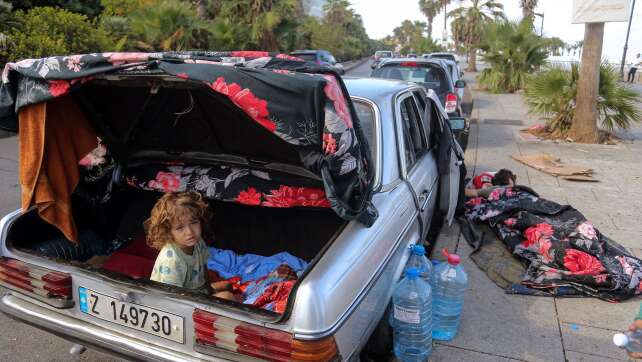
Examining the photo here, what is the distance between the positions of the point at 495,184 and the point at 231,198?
12.9 feet

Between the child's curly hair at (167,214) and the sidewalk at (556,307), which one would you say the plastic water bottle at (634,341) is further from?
the child's curly hair at (167,214)

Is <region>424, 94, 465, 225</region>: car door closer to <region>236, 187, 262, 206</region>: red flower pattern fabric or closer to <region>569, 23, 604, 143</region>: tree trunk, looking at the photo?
<region>236, 187, 262, 206</region>: red flower pattern fabric

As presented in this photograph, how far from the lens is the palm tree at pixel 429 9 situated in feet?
250

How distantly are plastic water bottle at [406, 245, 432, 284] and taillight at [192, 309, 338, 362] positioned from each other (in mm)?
1104

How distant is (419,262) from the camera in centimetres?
302

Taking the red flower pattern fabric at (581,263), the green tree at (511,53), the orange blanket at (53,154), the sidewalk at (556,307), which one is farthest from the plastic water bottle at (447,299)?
the green tree at (511,53)

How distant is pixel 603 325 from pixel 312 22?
39453mm

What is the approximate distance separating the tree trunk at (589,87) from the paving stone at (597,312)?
7.13 meters

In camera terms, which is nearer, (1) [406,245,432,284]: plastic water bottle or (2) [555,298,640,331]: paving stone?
(1) [406,245,432,284]: plastic water bottle

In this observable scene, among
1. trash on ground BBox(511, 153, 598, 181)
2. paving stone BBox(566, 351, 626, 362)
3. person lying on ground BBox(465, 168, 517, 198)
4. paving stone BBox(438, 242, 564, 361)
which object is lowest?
paving stone BBox(566, 351, 626, 362)

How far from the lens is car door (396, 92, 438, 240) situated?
3.27 metres

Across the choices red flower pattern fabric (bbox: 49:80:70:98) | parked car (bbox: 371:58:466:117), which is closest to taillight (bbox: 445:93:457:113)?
parked car (bbox: 371:58:466:117)

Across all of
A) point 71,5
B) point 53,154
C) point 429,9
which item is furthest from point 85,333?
point 429,9

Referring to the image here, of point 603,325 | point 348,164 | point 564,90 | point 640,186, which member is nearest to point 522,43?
point 564,90
